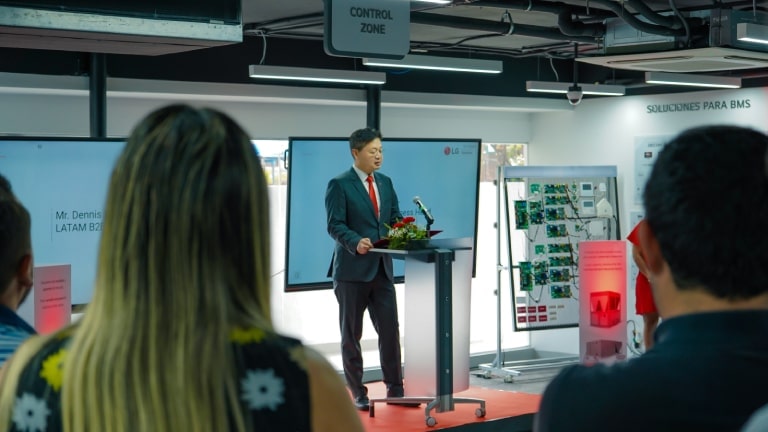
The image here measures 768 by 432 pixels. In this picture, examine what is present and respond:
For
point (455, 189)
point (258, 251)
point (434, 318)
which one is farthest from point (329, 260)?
point (258, 251)

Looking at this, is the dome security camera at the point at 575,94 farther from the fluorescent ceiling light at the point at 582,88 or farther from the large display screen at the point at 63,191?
the large display screen at the point at 63,191

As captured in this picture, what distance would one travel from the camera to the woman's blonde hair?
1.18m

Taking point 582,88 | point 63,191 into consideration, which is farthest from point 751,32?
point 63,191

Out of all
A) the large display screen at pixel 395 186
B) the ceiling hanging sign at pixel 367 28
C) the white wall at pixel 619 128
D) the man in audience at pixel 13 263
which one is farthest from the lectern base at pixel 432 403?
the man in audience at pixel 13 263

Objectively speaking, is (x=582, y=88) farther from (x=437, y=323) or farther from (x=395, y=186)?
(x=437, y=323)

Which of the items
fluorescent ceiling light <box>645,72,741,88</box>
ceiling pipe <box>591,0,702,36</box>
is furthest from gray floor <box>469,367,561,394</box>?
ceiling pipe <box>591,0,702,36</box>

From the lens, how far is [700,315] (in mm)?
1144

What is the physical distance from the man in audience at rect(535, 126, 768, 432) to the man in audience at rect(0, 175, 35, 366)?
0.92 metres

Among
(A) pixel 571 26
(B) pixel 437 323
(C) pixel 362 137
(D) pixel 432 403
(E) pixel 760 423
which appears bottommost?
(D) pixel 432 403

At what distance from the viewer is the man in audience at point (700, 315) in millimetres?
1100

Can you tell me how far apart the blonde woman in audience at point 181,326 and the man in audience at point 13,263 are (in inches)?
18.4

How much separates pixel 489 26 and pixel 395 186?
63.6 inches

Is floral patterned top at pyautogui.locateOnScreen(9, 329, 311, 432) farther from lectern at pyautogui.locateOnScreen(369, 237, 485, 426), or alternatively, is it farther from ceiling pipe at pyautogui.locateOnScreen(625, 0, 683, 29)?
ceiling pipe at pyautogui.locateOnScreen(625, 0, 683, 29)

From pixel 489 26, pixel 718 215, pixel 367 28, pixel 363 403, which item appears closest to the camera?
pixel 718 215
